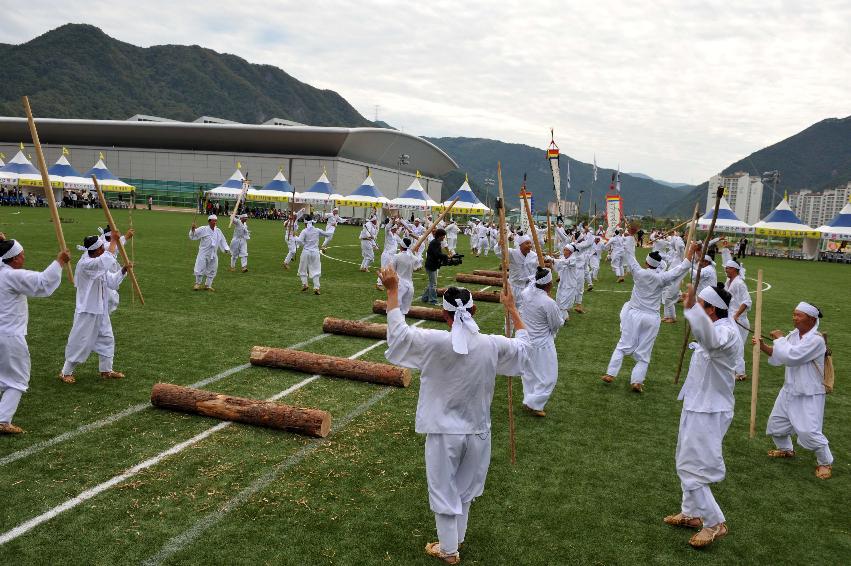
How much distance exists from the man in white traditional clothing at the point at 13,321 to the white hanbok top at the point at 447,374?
391 cm

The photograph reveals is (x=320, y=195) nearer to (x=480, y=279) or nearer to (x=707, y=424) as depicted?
(x=480, y=279)

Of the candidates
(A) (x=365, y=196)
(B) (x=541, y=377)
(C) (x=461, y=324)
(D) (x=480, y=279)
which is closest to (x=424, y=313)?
(B) (x=541, y=377)

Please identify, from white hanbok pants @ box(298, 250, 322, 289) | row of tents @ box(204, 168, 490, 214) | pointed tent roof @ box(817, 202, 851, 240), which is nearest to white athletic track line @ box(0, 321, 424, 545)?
white hanbok pants @ box(298, 250, 322, 289)

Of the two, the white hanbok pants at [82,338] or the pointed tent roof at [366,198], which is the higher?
the pointed tent roof at [366,198]

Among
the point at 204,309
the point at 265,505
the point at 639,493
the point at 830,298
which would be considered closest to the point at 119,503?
the point at 265,505

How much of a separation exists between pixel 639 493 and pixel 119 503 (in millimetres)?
4543

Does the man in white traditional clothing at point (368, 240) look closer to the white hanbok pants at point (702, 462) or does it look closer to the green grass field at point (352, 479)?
the green grass field at point (352, 479)

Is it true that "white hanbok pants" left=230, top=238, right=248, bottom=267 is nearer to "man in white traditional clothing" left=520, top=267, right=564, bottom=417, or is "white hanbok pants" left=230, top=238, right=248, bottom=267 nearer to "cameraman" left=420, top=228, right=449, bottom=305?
"cameraman" left=420, top=228, right=449, bottom=305

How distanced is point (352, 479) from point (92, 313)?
443 centimetres

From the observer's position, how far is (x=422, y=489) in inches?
216

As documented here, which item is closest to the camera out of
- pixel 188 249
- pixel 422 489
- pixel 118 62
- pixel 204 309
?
pixel 422 489

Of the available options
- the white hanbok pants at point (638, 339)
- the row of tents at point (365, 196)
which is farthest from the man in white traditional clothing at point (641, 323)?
the row of tents at point (365, 196)

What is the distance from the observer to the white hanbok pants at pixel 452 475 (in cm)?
419

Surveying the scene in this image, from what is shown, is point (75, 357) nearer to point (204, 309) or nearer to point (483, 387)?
point (204, 309)
